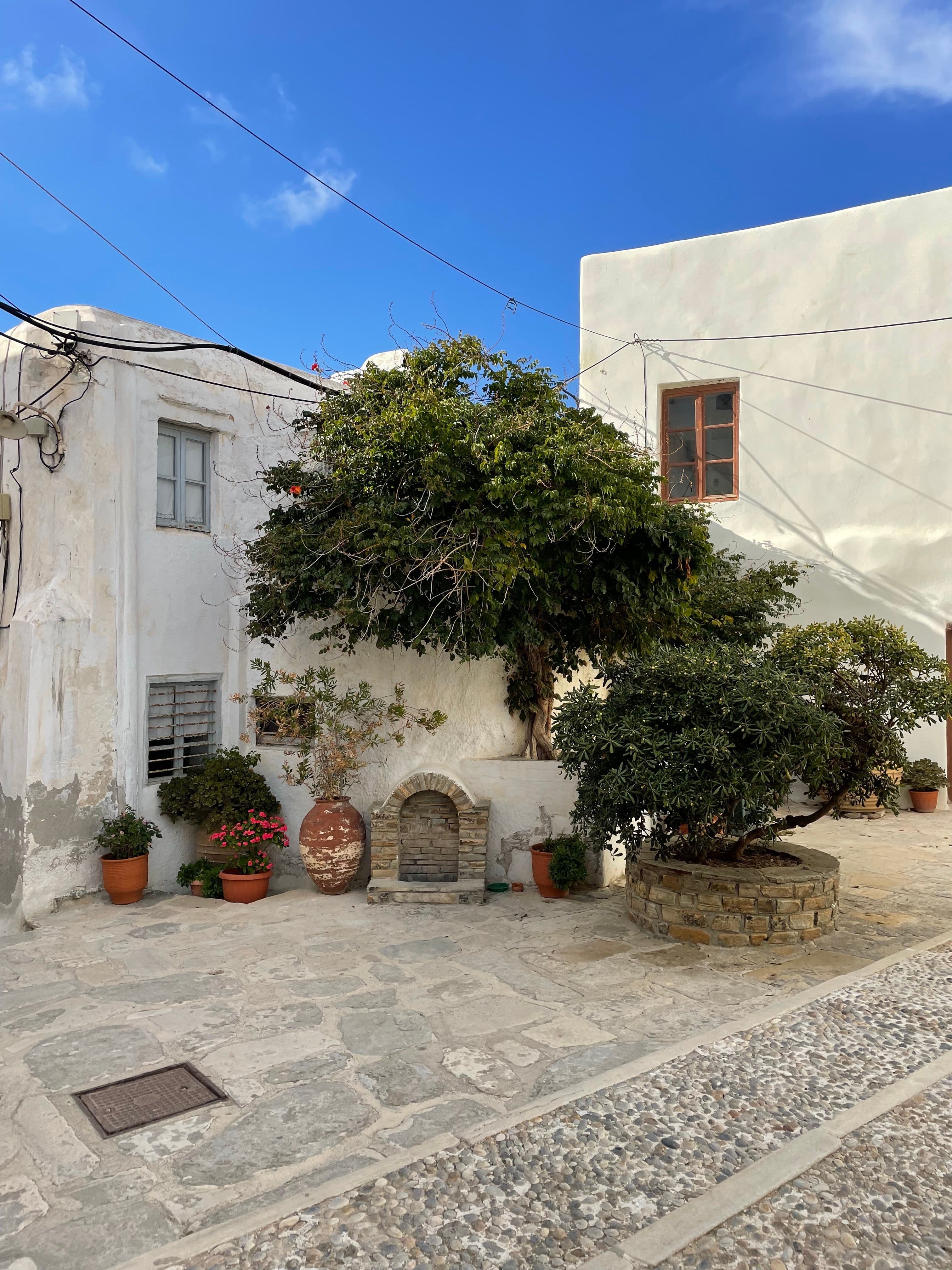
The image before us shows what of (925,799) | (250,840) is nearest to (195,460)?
(250,840)

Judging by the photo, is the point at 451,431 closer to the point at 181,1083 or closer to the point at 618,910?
the point at 618,910

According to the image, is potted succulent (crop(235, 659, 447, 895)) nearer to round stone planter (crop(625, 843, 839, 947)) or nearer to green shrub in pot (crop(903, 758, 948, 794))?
round stone planter (crop(625, 843, 839, 947))

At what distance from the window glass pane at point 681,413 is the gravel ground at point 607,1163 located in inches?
393

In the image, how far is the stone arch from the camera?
8531 millimetres

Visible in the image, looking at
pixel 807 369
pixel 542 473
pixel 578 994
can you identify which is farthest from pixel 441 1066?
pixel 807 369

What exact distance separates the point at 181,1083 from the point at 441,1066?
4.41 feet

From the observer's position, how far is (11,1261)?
125 inches

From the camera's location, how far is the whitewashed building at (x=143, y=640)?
8141mm

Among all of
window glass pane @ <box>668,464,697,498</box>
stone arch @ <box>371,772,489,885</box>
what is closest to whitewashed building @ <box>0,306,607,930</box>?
stone arch @ <box>371,772,489,885</box>

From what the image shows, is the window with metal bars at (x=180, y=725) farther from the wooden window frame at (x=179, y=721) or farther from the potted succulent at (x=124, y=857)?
the potted succulent at (x=124, y=857)

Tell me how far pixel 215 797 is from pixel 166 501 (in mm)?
3056

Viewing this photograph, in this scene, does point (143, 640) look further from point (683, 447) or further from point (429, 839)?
point (683, 447)

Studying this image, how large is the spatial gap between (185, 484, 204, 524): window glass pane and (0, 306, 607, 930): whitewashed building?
0.02 meters

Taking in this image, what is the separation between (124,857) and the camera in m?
8.28
